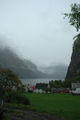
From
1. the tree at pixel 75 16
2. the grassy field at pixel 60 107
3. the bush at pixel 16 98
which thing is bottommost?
the grassy field at pixel 60 107

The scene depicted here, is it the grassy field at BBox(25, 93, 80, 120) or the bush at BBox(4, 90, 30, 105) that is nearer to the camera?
the grassy field at BBox(25, 93, 80, 120)

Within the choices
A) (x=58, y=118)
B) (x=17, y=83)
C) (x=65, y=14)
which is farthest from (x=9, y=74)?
(x=58, y=118)

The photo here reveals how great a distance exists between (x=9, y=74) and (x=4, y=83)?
3734mm

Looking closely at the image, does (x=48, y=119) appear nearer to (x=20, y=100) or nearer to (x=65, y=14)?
(x=20, y=100)

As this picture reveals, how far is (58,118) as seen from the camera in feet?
43.7

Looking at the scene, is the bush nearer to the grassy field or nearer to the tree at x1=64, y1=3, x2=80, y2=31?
the grassy field

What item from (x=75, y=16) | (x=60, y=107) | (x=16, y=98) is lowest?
(x=60, y=107)

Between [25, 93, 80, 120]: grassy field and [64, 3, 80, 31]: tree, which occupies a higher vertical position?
[64, 3, 80, 31]: tree

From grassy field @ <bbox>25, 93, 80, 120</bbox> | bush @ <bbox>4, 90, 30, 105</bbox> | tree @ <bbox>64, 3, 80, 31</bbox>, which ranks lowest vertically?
grassy field @ <bbox>25, 93, 80, 120</bbox>

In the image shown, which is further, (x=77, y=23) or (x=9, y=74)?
(x=9, y=74)

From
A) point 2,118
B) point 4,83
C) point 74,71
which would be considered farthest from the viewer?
point 74,71

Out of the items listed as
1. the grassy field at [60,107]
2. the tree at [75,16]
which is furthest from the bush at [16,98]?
the tree at [75,16]

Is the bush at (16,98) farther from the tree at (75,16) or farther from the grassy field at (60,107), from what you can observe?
the tree at (75,16)

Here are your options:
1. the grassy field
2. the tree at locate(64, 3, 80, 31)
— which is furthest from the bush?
the tree at locate(64, 3, 80, 31)
